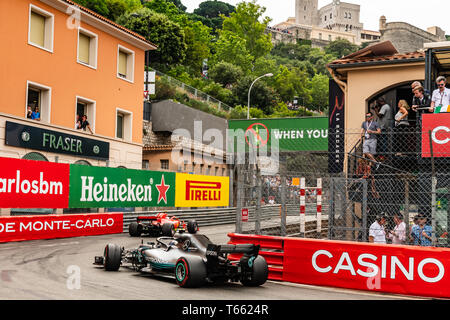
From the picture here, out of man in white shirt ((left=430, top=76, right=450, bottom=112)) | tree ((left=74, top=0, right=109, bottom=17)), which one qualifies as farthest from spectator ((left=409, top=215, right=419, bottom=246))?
tree ((left=74, top=0, right=109, bottom=17))

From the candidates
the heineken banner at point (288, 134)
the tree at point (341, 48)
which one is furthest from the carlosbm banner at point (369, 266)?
the tree at point (341, 48)

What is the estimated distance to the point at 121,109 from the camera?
2766 cm

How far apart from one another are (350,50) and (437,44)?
15486 centimetres

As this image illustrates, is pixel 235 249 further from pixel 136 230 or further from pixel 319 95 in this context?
pixel 319 95

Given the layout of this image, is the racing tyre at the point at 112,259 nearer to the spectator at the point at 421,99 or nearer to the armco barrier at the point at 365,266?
the armco barrier at the point at 365,266

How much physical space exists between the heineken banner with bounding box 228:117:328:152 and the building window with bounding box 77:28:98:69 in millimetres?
9613

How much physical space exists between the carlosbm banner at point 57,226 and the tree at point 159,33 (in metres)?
37.0

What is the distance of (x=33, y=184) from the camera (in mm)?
16328

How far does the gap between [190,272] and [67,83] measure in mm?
17273

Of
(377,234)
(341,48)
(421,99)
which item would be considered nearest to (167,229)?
(377,234)

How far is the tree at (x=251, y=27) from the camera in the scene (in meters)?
92.4

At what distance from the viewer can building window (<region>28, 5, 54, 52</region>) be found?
862 inches

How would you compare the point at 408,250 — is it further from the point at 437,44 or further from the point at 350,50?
the point at 350,50
